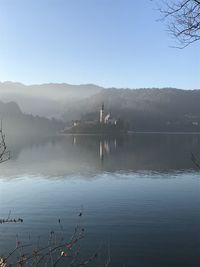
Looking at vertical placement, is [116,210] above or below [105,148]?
above

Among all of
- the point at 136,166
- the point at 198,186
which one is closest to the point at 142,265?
the point at 198,186

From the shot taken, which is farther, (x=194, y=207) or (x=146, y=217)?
(x=194, y=207)

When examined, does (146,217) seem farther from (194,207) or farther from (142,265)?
(142,265)

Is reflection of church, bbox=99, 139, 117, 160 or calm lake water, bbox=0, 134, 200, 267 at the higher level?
calm lake water, bbox=0, 134, 200, 267

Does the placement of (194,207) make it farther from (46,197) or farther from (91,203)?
(46,197)

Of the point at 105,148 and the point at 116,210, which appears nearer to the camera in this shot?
the point at 116,210

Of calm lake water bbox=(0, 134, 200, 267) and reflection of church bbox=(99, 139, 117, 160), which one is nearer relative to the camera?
calm lake water bbox=(0, 134, 200, 267)

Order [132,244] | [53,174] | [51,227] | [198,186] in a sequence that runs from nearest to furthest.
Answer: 1. [132,244]
2. [51,227]
3. [198,186]
4. [53,174]

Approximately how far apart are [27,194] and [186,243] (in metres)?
21.0

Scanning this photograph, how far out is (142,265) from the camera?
20.9m

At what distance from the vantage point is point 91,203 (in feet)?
119

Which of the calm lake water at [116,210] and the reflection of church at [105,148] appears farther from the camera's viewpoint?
the reflection of church at [105,148]

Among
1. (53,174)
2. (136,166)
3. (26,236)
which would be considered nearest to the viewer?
(26,236)

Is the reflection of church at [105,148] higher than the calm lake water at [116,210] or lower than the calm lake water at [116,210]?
lower
